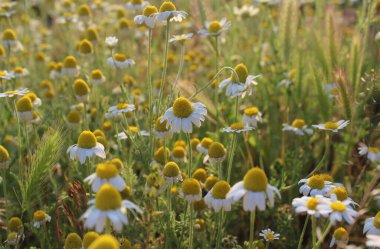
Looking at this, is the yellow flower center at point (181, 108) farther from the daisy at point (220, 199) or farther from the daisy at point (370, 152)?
the daisy at point (370, 152)

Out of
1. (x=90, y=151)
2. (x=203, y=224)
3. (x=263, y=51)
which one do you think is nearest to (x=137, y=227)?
(x=203, y=224)

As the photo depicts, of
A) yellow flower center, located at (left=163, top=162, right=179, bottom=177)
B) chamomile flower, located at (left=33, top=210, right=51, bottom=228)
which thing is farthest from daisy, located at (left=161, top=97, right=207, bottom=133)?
chamomile flower, located at (left=33, top=210, right=51, bottom=228)

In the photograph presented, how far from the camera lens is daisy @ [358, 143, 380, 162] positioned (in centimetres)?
265

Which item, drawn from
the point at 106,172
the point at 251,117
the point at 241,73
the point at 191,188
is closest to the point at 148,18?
the point at 241,73

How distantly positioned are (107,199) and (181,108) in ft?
2.43

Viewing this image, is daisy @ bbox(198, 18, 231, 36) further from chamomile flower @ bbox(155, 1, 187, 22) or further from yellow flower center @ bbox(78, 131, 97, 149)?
yellow flower center @ bbox(78, 131, 97, 149)

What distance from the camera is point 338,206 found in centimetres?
175

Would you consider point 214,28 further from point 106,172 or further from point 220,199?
point 106,172

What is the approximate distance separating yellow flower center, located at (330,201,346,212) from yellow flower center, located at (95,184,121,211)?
2.35 feet

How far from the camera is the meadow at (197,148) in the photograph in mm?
1938

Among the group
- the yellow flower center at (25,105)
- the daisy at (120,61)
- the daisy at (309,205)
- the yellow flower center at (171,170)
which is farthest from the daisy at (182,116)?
the daisy at (120,61)

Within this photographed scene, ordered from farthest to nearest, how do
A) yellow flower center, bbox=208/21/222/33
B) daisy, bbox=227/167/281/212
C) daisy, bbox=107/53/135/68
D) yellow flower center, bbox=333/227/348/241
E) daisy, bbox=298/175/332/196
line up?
yellow flower center, bbox=208/21/222/33
daisy, bbox=107/53/135/68
daisy, bbox=298/175/332/196
yellow flower center, bbox=333/227/348/241
daisy, bbox=227/167/281/212

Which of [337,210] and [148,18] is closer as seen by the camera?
[337,210]

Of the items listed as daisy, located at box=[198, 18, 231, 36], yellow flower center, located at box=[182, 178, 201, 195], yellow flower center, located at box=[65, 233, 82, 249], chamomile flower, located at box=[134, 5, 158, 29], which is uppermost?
chamomile flower, located at box=[134, 5, 158, 29]
